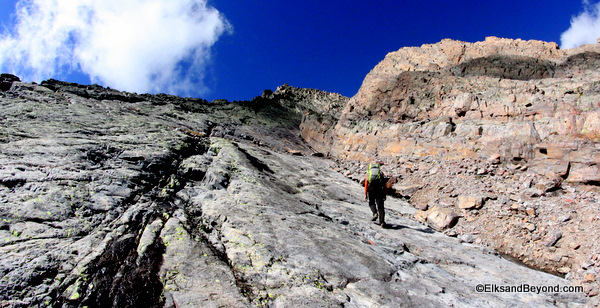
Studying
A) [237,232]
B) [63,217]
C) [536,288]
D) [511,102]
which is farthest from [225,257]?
[511,102]

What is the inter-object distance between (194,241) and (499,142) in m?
16.0

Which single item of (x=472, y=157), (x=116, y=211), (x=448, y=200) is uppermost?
(x=472, y=157)

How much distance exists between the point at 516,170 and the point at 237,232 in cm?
1338

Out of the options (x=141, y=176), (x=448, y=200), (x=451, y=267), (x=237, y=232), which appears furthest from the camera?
(x=448, y=200)

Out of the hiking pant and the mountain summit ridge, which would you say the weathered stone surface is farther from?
the hiking pant

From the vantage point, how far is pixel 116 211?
23.4ft

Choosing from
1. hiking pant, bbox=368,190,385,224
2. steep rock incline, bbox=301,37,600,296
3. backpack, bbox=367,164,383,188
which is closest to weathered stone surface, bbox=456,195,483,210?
steep rock incline, bbox=301,37,600,296

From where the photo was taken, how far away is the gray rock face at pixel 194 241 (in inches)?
189

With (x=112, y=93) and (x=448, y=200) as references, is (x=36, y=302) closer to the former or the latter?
(x=448, y=200)

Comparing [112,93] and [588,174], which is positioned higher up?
[112,93]

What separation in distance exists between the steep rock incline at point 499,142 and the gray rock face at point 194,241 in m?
2.17

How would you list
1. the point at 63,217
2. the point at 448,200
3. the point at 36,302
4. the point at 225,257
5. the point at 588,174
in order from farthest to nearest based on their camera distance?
the point at 448,200
the point at 588,174
the point at 63,217
the point at 225,257
the point at 36,302

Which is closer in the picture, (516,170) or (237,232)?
(237,232)

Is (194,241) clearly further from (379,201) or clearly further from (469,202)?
(469,202)
